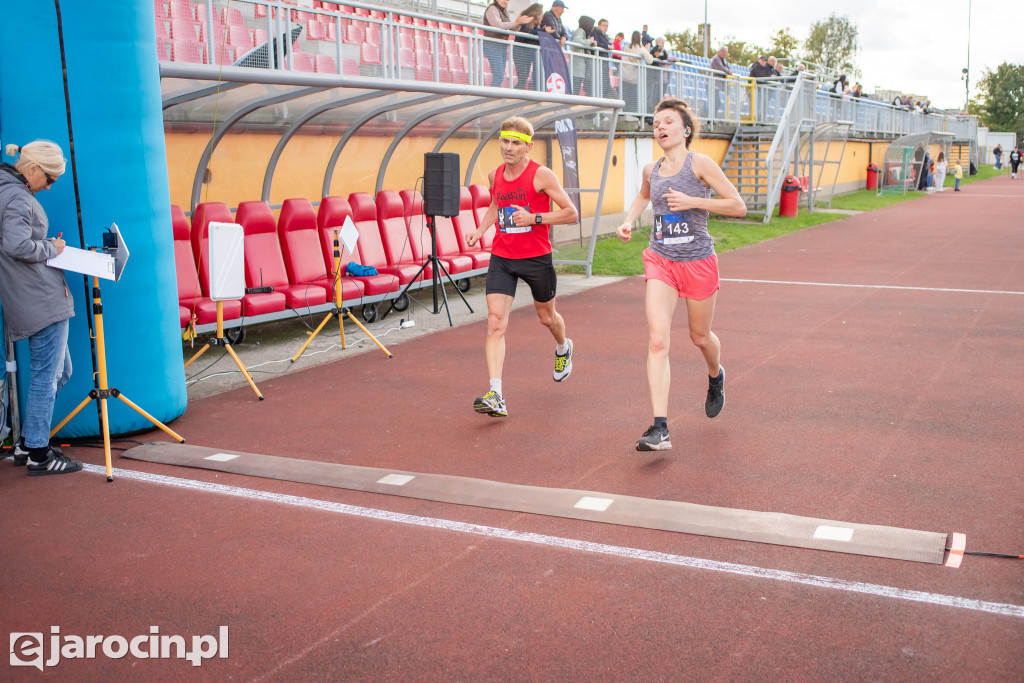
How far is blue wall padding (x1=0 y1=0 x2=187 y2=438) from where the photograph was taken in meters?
6.10

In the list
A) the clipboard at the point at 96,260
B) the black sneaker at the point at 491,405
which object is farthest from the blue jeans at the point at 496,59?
the clipboard at the point at 96,260

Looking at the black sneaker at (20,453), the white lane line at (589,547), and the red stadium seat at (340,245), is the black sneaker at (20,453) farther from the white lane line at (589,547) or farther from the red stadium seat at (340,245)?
the red stadium seat at (340,245)

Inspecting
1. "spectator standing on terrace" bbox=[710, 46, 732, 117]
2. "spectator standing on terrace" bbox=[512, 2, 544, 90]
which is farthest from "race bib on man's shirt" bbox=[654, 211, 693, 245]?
"spectator standing on terrace" bbox=[710, 46, 732, 117]

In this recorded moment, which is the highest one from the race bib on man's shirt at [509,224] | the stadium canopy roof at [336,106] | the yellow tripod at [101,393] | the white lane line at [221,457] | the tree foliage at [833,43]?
the tree foliage at [833,43]

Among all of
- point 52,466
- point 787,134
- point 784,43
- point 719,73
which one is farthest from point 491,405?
point 784,43

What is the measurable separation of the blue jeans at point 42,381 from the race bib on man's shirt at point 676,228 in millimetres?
3895

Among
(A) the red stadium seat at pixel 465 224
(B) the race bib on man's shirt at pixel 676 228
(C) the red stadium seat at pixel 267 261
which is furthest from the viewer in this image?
(A) the red stadium seat at pixel 465 224

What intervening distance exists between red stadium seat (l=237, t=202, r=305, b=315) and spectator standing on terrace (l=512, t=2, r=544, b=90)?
6.14 metres

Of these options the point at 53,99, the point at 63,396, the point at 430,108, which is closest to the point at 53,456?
the point at 63,396

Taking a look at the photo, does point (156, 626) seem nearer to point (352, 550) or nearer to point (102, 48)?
point (352, 550)

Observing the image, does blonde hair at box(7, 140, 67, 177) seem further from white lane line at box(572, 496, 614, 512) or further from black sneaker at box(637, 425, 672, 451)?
black sneaker at box(637, 425, 672, 451)

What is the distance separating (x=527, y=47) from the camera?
15.5 metres

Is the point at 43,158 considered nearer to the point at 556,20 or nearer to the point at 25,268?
the point at 25,268

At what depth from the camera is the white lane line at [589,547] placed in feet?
13.0
